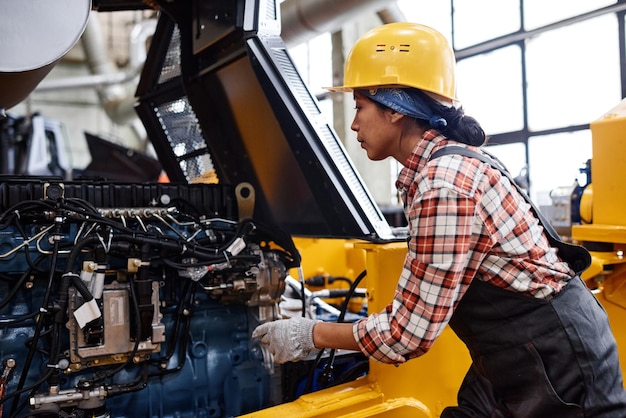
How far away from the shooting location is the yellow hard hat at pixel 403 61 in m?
1.61

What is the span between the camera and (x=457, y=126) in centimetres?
160

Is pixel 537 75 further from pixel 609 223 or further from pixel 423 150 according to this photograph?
pixel 423 150

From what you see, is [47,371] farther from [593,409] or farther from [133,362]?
[593,409]

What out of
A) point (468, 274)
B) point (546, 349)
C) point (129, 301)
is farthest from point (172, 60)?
point (546, 349)

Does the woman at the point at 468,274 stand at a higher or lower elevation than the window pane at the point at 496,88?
lower

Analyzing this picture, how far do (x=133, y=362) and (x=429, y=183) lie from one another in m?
1.29

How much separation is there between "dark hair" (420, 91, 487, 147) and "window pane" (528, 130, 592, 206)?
3918 millimetres

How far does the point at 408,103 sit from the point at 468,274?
0.53m

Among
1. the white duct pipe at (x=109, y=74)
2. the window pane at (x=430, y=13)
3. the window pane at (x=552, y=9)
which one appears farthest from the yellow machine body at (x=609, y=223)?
the white duct pipe at (x=109, y=74)

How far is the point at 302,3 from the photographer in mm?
4566

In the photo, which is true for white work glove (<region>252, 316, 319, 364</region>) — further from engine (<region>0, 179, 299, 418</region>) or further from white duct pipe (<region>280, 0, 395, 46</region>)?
white duct pipe (<region>280, 0, 395, 46</region>)

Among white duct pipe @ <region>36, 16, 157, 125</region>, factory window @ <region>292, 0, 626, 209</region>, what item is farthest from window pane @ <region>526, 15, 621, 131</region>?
white duct pipe @ <region>36, 16, 157, 125</region>

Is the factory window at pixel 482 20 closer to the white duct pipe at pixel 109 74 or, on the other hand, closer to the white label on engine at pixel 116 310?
the white label on engine at pixel 116 310

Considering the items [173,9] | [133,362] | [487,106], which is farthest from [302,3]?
[133,362]
